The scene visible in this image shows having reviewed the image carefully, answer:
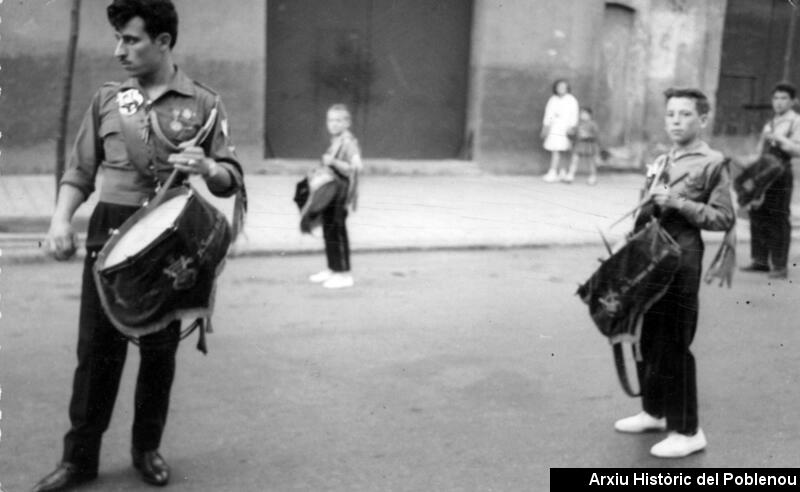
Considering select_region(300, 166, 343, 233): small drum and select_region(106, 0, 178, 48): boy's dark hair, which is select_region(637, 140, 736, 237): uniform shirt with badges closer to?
select_region(106, 0, 178, 48): boy's dark hair

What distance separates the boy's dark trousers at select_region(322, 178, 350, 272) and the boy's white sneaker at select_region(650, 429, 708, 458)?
142 inches

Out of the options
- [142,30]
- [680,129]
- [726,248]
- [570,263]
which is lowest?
[570,263]

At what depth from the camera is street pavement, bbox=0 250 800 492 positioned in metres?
4.36

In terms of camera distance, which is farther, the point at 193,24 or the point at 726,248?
the point at 193,24

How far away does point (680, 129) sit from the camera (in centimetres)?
445

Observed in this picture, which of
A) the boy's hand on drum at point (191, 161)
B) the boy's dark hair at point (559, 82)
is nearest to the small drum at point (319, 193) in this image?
the boy's hand on drum at point (191, 161)

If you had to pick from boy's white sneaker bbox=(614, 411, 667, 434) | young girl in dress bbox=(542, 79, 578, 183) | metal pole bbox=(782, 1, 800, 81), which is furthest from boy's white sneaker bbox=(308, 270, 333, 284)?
metal pole bbox=(782, 1, 800, 81)

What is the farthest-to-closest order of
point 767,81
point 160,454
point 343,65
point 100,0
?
point 767,81 → point 343,65 → point 100,0 → point 160,454

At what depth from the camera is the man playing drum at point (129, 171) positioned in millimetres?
3773

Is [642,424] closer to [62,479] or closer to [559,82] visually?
[62,479]

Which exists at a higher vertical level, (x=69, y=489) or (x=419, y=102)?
(x=419, y=102)

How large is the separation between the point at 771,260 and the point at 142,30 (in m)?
6.82

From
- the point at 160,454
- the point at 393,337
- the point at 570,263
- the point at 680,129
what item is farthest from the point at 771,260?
the point at 160,454

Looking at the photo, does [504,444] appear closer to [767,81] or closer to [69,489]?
[69,489]
